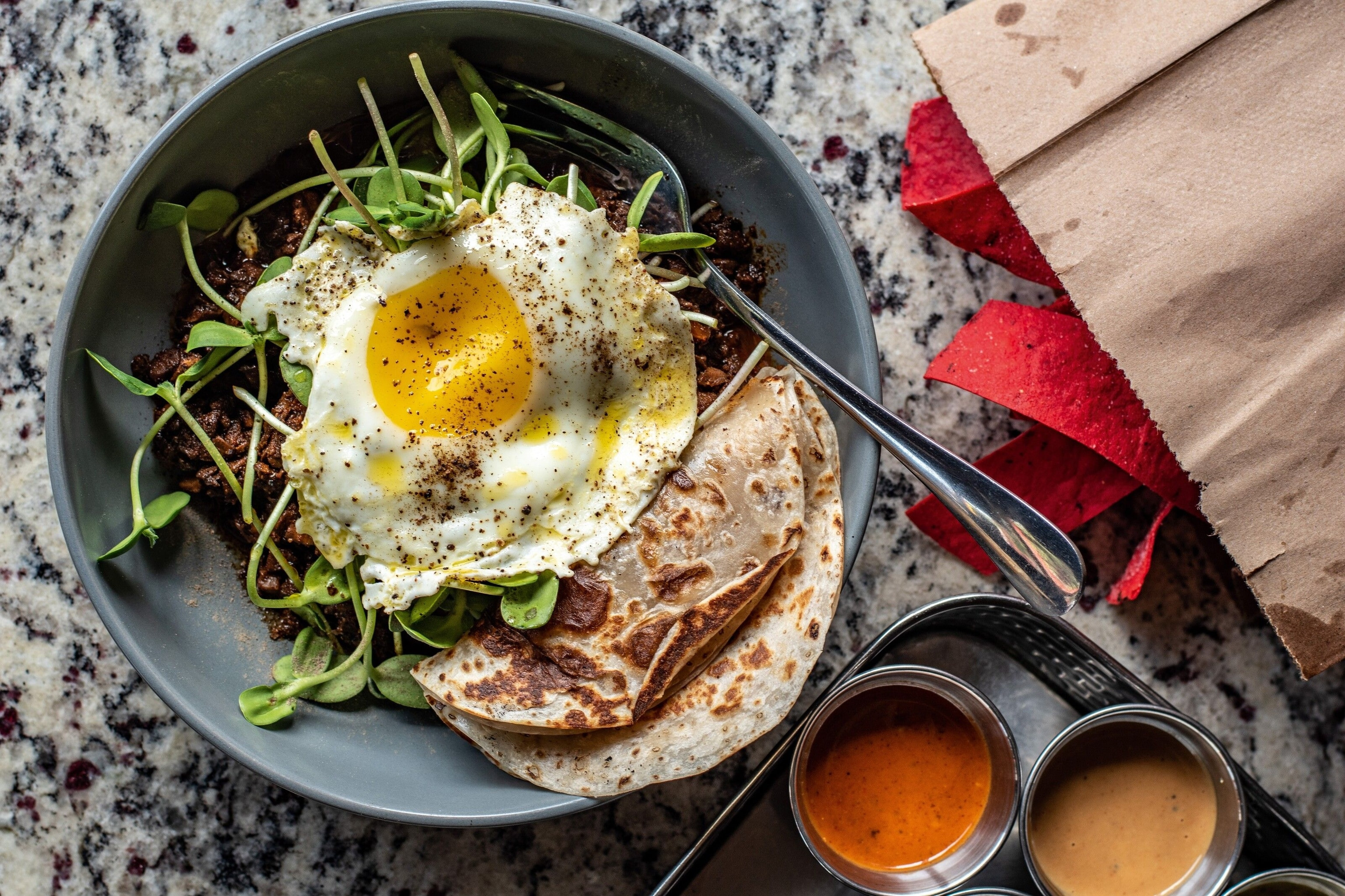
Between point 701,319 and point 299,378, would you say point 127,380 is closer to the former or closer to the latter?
point 299,378

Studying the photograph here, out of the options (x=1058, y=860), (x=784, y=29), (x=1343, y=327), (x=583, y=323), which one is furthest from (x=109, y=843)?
(x=1343, y=327)

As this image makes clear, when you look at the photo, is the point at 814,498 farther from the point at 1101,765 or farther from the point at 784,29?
the point at 784,29

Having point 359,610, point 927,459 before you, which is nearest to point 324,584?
point 359,610

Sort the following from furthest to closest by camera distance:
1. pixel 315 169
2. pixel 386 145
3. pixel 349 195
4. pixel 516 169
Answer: pixel 315 169
pixel 516 169
pixel 386 145
pixel 349 195

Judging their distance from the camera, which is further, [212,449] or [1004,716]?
[1004,716]

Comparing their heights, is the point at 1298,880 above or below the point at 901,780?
below

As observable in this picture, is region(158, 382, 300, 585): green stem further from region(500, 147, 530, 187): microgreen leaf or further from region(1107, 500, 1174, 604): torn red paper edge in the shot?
region(1107, 500, 1174, 604): torn red paper edge

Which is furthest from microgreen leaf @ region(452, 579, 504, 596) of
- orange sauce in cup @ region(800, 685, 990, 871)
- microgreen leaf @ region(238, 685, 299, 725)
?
orange sauce in cup @ region(800, 685, 990, 871)
